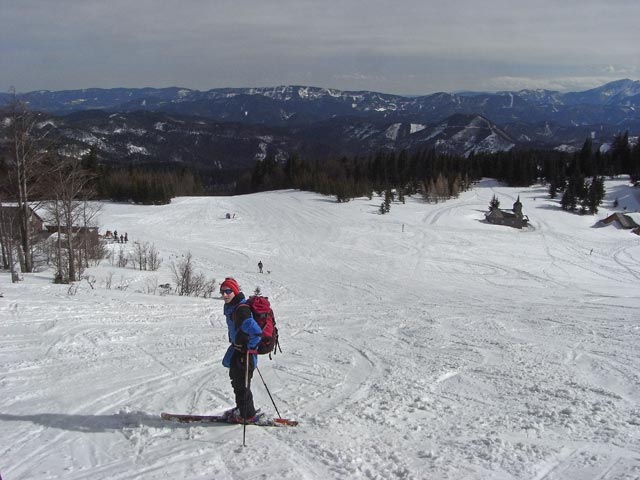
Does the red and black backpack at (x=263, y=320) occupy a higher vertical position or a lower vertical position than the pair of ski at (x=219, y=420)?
higher

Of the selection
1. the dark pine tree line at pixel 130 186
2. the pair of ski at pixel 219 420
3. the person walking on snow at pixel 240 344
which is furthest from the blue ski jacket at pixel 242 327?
the dark pine tree line at pixel 130 186

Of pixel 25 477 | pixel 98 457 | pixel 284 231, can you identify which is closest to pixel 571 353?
pixel 98 457

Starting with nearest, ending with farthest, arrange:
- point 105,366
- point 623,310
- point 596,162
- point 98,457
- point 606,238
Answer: point 98,457 → point 105,366 → point 623,310 → point 606,238 → point 596,162

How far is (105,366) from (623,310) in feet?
54.6

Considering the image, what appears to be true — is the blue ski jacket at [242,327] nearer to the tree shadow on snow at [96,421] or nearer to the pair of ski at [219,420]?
the pair of ski at [219,420]

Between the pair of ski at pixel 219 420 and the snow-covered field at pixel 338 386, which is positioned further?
the pair of ski at pixel 219 420

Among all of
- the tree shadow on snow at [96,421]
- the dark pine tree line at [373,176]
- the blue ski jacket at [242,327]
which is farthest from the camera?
the dark pine tree line at [373,176]

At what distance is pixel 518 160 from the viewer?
297 ft

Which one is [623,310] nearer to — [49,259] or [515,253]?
[515,253]

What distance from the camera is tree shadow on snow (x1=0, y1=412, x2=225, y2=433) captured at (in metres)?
6.38

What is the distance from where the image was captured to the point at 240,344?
5934 mm

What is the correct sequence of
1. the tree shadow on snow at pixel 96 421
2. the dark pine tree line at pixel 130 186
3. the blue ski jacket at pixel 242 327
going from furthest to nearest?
the dark pine tree line at pixel 130 186 → the tree shadow on snow at pixel 96 421 → the blue ski jacket at pixel 242 327

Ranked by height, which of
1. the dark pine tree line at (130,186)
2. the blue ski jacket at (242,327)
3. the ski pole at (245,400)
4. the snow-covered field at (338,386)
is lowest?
the dark pine tree line at (130,186)

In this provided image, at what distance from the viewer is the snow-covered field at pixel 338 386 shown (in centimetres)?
551
